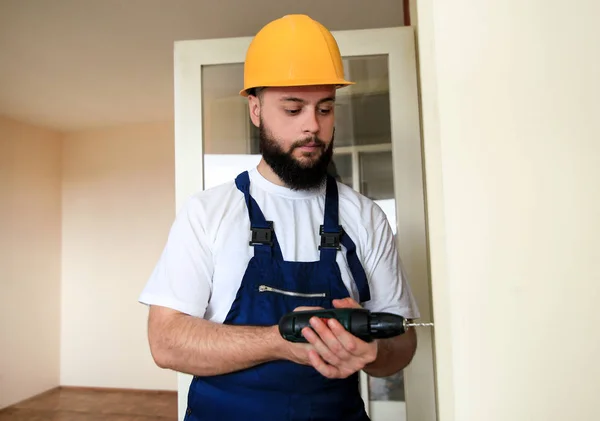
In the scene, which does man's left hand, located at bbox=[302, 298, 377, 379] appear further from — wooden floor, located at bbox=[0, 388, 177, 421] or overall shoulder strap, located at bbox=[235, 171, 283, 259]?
wooden floor, located at bbox=[0, 388, 177, 421]

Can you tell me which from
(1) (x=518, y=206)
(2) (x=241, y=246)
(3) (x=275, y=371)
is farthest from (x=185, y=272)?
(1) (x=518, y=206)

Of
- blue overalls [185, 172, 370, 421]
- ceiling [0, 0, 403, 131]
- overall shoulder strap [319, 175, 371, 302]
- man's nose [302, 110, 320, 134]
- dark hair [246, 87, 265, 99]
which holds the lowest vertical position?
blue overalls [185, 172, 370, 421]

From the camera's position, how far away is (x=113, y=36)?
2912 millimetres

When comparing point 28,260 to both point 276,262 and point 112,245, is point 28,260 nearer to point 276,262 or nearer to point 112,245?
point 112,245

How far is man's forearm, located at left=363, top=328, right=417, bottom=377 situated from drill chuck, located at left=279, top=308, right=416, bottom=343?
36 cm

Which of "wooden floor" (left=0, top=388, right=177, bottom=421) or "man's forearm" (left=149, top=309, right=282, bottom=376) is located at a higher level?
"man's forearm" (left=149, top=309, right=282, bottom=376)

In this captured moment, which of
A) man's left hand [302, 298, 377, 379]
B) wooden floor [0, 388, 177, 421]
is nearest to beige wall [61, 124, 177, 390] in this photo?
wooden floor [0, 388, 177, 421]

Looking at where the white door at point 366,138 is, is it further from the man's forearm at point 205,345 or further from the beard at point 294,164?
the man's forearm at point 205,345

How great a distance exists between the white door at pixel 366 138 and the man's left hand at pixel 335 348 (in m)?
0.81

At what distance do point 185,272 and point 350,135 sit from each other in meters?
0.86

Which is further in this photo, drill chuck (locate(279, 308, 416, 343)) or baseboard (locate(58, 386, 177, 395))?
baseboard (locate(58, 386, 177, 395))

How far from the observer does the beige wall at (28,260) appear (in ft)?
15.9

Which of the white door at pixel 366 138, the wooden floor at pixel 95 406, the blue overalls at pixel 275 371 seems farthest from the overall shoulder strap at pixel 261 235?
the wooden floor at pixel 95 406

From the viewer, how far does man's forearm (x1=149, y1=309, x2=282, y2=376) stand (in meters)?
0.83
